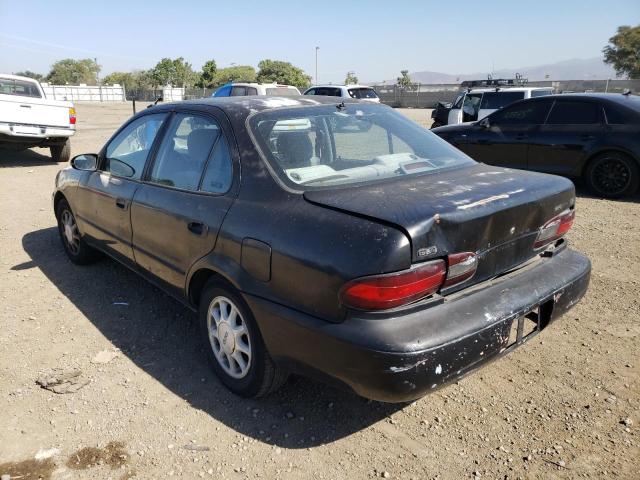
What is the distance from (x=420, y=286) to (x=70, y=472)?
1855 mm

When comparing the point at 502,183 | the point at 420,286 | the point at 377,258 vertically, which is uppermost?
the point at 502,183

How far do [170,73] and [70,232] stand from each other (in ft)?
276

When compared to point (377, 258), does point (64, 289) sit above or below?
below

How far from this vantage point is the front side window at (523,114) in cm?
827

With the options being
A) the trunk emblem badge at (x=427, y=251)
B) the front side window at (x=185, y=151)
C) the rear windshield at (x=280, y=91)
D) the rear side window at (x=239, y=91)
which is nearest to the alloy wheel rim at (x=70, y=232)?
the front side window at (x=185, y=151)

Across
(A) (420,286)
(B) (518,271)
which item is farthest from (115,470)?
(B) (518,271)

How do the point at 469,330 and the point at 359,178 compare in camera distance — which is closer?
the point at 469,330

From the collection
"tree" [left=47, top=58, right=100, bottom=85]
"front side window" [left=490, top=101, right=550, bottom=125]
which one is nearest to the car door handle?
"front side window" [left=490, top=101, right=550, bottom=125]

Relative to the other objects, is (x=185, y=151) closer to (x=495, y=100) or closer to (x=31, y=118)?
(x=31, y=118)

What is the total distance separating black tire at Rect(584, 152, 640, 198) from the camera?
289 inches

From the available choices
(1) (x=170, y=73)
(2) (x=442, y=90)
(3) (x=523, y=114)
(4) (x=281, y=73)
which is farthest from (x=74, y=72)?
(3) (x=523, y=114)

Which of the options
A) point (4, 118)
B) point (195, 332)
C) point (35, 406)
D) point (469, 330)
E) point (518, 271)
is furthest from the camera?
point (4, 118)

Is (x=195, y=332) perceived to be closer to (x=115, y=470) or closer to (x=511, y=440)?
(x=115, y=470)

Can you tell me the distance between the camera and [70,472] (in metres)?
2.44
